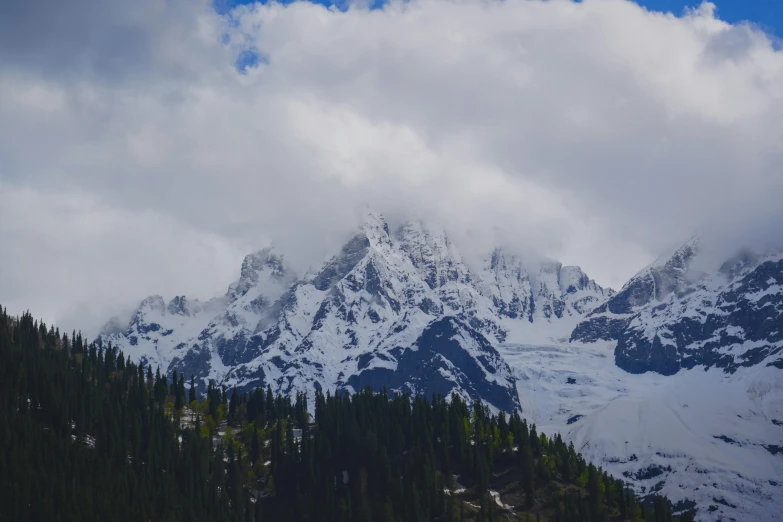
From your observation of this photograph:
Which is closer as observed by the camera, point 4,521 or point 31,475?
point 4,521

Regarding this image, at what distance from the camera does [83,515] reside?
191 meters

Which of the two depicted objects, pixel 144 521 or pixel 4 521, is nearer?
pixel 4 521

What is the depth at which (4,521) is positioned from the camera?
611 feet

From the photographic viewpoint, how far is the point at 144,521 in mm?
198500

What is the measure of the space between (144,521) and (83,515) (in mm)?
11968

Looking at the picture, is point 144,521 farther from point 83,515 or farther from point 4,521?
point 4,521

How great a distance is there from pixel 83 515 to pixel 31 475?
48.7 ft

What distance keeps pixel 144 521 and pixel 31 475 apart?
73.8 ft

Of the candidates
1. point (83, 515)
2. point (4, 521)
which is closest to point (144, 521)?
point (83, 515)

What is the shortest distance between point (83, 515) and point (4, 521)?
43.4ft

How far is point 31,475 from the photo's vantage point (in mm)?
198625
